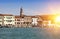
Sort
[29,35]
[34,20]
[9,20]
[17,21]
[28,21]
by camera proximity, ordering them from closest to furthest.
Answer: [29,35] < [9,20] < [28,21] < [17,21] < [34,20]

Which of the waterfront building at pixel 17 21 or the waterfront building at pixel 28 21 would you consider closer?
the waterfront building at pixel 17 21

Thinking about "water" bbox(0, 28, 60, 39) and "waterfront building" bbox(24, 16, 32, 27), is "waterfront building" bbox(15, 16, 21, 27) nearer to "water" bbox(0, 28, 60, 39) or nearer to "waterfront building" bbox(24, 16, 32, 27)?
"waterfront building" bbox(24, 16, 32, 27)

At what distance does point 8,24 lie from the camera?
94500 mm

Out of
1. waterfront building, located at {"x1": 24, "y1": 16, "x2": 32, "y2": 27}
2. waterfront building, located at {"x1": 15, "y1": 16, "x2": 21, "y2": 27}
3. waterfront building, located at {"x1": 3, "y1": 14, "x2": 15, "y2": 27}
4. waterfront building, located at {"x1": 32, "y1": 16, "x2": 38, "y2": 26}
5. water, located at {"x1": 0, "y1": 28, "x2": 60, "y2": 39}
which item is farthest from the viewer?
waterfront building, located at {"x1": 32, "y1": 16, "x2": 38, "y2": 26}

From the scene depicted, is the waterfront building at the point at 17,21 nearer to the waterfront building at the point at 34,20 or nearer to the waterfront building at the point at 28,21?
the waterfront building at the point at 28,21

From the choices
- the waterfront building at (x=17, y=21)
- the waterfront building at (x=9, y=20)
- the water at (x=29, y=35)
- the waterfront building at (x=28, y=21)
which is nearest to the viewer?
the water at (x=29, y=35)

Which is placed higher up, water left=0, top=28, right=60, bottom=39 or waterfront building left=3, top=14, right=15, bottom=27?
waterfront building left=3, top=14, right=15, bottom=27

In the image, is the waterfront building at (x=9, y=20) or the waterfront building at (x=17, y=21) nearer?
the waterfront building at (x=9, y=20)

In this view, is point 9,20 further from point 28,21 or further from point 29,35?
point 29,35

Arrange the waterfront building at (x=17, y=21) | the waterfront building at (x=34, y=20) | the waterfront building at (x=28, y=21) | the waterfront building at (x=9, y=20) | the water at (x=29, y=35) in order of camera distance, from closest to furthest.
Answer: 1. the water at (x=29, y=35)
2. the waterfront building at (x=9, y=20)
3. the waterfront building at (x=17, y=21)
4. the waterfront building at (x=28, y=21)
5. the waterfront building at (x=34, y=20)

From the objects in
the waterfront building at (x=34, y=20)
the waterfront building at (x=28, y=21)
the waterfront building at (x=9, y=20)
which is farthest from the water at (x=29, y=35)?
the waterfront building at (x=34, y=20)

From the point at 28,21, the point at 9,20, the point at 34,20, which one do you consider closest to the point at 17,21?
the point at 9,20

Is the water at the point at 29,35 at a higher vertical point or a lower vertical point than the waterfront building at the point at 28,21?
lower

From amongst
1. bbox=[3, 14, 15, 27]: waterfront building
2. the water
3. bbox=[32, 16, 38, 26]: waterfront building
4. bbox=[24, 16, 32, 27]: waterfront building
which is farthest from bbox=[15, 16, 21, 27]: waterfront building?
the water
